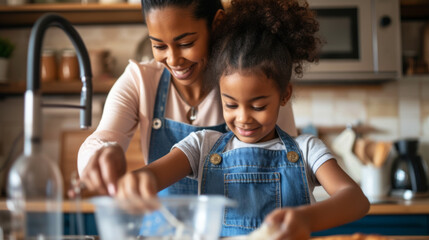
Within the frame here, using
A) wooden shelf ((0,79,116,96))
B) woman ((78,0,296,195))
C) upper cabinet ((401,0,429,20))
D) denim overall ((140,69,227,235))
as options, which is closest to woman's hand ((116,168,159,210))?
woman ((78,0,296,195))

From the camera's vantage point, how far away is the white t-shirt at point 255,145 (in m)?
1.07

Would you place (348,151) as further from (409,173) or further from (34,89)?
(34,89)

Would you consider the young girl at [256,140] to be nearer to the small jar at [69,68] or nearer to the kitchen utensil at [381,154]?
the kitchen utensil at [381,154]

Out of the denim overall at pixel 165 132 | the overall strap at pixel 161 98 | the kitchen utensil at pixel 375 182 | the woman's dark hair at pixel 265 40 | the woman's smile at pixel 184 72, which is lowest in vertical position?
the kitchen utensil at pixel 375 182

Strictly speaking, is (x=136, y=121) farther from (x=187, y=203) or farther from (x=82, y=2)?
(x=82, y=2)

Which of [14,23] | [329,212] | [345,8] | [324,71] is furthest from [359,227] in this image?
[14,23]

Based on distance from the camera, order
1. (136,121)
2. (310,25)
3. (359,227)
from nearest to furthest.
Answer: (310,25) < (136,121) < (359,227)

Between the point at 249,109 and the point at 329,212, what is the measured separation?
1.03 ft

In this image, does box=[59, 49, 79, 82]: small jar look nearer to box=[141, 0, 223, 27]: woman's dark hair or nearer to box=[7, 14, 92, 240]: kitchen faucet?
box=[141, 0, 223, 27]: woman's dark hair

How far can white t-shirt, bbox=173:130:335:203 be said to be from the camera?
1.07 m

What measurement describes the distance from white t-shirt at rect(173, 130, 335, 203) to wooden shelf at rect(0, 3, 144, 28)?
4.95 ft

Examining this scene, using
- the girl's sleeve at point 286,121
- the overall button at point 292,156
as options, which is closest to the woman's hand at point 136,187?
the overall button at point 292,156

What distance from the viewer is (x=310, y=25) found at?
119 cm

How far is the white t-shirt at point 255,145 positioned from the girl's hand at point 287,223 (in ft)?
1.27
